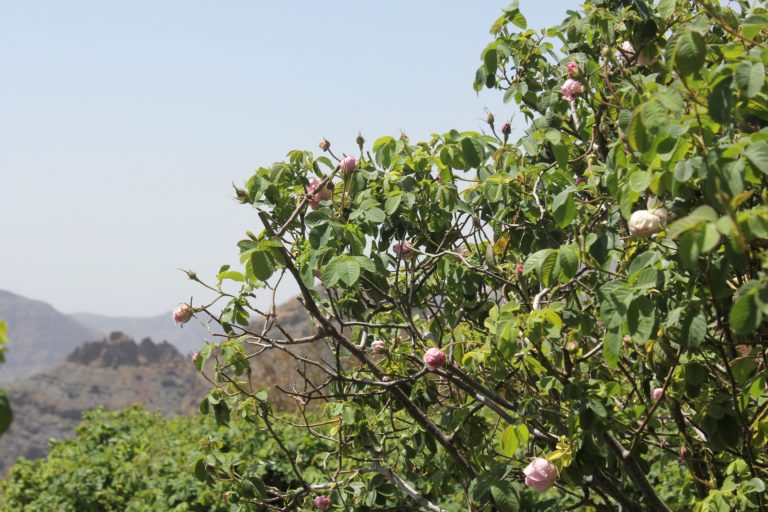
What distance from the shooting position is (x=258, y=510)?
121 inches

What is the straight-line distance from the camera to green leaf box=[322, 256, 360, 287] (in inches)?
78.2

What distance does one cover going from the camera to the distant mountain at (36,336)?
6654 inches

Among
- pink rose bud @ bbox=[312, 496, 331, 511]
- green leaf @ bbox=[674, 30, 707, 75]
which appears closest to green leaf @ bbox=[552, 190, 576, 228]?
green leaf @ bbox=[674, 30, 707, 75]

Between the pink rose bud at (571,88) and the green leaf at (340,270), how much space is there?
965 millimetres

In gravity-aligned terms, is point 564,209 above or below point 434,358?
above

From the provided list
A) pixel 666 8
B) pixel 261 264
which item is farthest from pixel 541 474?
pixel 666 8

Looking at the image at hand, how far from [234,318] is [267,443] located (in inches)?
131

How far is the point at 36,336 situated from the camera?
17238 cm

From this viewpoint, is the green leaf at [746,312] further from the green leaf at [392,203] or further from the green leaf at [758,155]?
the green leaf at [392,203]

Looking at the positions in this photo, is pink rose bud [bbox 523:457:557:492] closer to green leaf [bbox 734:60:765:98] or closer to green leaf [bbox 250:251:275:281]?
green leaf [bbox 250:251:275:281]

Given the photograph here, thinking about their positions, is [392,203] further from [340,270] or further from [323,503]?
[323,503]

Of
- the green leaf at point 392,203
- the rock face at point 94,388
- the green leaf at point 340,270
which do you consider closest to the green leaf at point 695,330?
the green leaf at point 340,270

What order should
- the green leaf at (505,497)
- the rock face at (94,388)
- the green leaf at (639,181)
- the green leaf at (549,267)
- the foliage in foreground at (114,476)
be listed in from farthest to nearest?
1. the rock face at (94,388)
2. the foliage in foreground at (114,476)
3. the green leaf at (505,497)
4. the green leaf at (549,267)
5. the green leaf at (639,181)

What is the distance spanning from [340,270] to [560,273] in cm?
58
